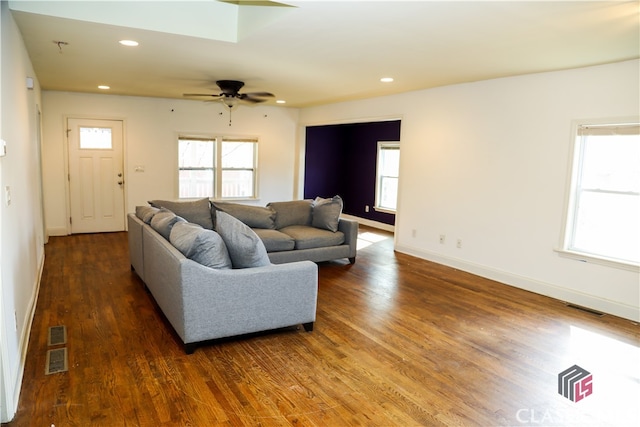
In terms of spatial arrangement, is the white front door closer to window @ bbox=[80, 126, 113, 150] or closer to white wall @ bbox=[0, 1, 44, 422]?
window @ bbox=[80, 126, 113, 150]

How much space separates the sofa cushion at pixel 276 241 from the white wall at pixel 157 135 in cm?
339

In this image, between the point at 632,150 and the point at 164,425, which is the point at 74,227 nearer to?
the point at 164,425

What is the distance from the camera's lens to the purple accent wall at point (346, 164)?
9.09 meters

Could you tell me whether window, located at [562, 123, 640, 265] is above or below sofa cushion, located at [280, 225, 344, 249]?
above

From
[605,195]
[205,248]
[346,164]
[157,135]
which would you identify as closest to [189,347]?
[205,248]

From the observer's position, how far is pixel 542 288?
468 centimetres

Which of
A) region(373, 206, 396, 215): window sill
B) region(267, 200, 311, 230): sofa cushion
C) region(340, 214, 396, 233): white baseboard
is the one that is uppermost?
region(267, 200, 311, 230): sofa cushion

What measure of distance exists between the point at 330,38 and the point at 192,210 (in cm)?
267

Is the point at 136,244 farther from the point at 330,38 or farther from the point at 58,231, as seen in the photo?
the point at 58,231

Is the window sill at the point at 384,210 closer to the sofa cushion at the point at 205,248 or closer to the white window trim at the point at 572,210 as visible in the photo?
the white window trim at the point at 572,210

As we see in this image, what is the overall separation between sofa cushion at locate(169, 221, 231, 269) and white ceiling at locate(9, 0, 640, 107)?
5.41ft

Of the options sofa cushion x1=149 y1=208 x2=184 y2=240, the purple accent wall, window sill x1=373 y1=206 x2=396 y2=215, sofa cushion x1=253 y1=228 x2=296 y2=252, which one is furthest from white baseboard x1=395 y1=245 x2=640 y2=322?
sofa cushion x1=149 y1=208 x2=184 y2=240

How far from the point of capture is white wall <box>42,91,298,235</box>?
693 cm

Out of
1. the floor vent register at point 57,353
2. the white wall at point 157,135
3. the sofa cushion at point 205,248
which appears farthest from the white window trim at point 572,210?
the white wall at point 157,135
